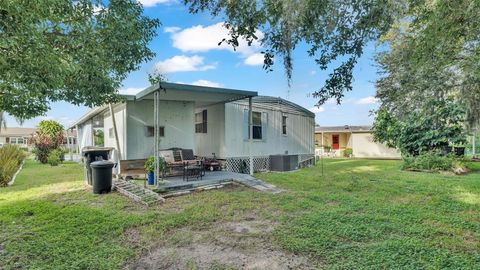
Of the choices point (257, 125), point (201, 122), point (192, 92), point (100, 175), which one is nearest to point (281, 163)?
point (257, 125)

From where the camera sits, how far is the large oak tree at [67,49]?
10.9 feet

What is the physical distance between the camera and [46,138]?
20.9 m

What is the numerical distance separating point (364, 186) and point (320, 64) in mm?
6661

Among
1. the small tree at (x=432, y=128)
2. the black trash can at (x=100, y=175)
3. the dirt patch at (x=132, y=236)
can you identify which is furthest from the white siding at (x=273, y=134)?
the dirt patch at (x=132, y=236)

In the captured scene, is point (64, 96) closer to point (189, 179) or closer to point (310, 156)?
point (189, 179)

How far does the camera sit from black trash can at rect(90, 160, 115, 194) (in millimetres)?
8250

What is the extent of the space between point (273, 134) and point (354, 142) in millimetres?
15331

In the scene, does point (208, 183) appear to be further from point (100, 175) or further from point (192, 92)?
point (100, 175)

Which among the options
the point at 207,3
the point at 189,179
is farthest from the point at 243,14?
the point at 189,179

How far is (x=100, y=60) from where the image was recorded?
610 centimetres

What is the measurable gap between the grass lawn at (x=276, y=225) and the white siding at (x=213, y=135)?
3.91m

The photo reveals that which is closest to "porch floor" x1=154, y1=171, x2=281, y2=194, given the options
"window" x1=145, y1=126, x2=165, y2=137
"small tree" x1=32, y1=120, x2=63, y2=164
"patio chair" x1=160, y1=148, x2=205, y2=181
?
"patio chair" x1=160, y1=148, x2=205, y2=181

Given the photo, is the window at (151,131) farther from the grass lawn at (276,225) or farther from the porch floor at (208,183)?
the grass lawn at (276,225)

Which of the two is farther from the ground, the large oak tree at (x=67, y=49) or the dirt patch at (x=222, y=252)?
the large oak tree at (x=67, y=49)
